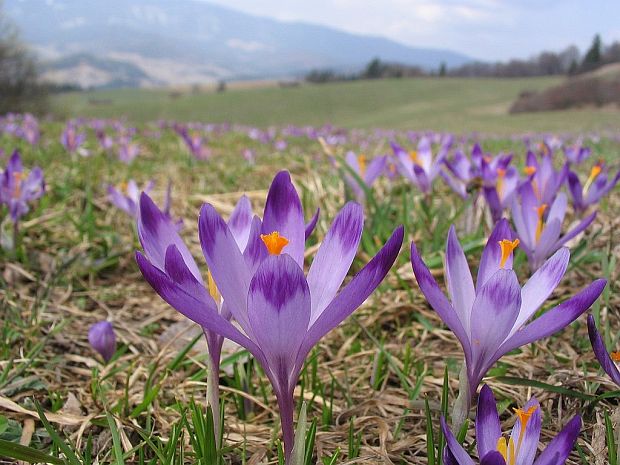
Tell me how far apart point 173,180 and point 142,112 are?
42213mm

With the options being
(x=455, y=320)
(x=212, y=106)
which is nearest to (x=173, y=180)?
(x=455, y=320)

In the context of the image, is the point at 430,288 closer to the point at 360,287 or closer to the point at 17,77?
the point at 360,287

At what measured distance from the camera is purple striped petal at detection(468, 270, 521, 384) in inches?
32.2

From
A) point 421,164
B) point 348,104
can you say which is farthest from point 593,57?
point 421,164

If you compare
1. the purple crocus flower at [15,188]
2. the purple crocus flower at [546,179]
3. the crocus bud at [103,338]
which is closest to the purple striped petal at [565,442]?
the crocus bud at [103,338]

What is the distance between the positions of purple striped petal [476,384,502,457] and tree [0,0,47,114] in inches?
970

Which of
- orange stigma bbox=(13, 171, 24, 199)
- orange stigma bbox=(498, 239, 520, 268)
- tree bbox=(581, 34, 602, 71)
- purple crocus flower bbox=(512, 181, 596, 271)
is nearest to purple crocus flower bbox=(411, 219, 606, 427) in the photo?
orange stigma bbox=(498, 239, 520, 268)

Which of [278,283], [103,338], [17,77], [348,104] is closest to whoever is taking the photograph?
[278,283]

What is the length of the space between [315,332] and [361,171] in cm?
181

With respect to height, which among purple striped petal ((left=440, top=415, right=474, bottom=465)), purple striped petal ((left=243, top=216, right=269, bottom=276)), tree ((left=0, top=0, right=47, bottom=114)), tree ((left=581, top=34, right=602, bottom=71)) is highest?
tree ((left=581, top=34, right=602, bottom=71))

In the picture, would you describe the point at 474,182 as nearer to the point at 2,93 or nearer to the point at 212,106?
the point at 2,93

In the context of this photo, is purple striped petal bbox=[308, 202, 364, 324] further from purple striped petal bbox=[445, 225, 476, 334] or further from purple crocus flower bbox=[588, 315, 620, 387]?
purple crocus flower bbox=[588, 315, 620, 387]

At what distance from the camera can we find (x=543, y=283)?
0.92m

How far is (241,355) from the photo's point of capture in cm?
140
